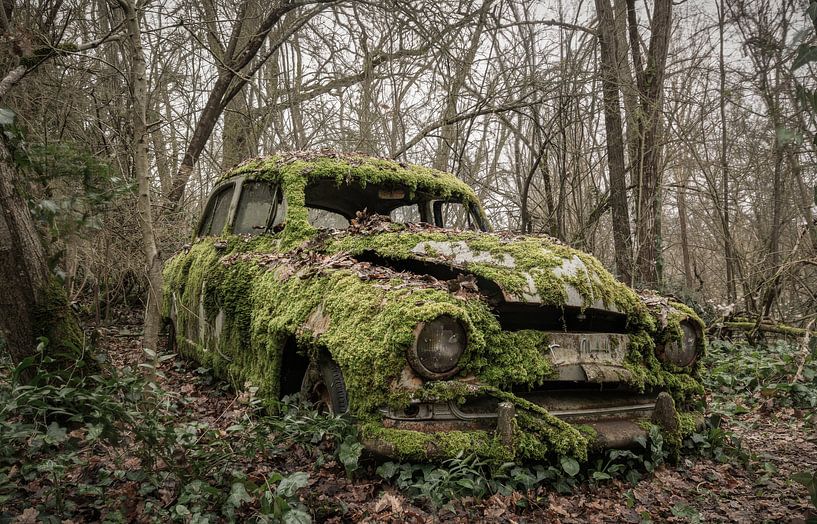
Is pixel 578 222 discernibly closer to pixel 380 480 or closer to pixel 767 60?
pixel 767 60

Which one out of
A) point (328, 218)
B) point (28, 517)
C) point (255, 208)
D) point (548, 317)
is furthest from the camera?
point (328, 218)

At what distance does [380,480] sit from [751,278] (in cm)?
685

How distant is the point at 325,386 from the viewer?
337cm

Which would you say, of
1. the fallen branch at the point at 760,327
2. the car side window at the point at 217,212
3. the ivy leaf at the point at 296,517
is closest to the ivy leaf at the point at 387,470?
the ivy leaf at the point at 296,517

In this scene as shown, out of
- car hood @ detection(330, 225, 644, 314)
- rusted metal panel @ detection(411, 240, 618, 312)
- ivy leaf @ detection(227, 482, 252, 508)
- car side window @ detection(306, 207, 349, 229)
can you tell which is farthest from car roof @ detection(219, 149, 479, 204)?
ivy leaf @ detection(227, 482, 252, 508)

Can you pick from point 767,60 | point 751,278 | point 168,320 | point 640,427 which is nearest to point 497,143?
point 767,60

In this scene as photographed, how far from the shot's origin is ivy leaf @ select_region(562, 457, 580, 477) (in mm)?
2879

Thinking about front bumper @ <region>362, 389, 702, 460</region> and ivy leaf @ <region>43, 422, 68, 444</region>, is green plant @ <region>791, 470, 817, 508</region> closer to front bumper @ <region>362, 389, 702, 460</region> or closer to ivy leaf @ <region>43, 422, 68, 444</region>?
front bumper @ <region>362, 389, 702, 460</region>

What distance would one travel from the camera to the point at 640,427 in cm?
316

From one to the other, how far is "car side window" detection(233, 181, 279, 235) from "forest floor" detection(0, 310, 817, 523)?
182cm

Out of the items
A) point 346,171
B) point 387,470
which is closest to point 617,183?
point 346,171

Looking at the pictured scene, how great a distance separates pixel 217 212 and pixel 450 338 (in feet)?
11.9

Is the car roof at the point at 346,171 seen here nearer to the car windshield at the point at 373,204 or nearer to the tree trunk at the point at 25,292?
the car windshield at the point at 373,204

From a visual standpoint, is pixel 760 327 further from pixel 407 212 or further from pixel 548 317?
pixel 548 317
